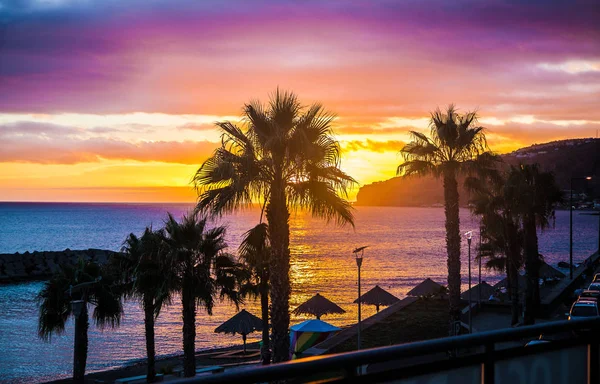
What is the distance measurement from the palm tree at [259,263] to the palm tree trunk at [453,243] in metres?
7.88

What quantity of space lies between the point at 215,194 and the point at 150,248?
6.65 m

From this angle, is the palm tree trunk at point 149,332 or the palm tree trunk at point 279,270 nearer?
the palm tree trunk at point 279,270

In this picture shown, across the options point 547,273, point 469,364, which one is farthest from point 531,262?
point 469,364

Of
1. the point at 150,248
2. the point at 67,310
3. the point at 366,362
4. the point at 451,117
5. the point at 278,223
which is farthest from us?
the point at 451,117

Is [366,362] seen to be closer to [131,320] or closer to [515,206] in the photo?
[515,206]

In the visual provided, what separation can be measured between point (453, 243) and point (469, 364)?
945 inches

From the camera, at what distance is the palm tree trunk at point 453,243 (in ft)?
88.1

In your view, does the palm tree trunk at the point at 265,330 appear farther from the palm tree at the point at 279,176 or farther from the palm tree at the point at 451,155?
the palm tree at the point at 279,176

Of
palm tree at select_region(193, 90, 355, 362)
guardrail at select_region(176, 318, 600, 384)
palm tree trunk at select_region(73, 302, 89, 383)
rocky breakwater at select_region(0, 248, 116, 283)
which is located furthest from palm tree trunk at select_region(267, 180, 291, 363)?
rocky breakwater at select_region(0, 248, 116, 283)

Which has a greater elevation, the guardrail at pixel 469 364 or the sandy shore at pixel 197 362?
the guardrail at pixel 469 364

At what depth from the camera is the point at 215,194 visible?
17.1 m

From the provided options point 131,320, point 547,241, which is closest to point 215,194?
point 131,320

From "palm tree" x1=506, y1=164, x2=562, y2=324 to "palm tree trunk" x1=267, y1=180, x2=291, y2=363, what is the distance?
21927mm

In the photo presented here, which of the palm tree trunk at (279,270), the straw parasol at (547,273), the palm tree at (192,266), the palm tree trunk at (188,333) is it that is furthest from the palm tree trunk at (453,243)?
the straw parasol at (547,273)
